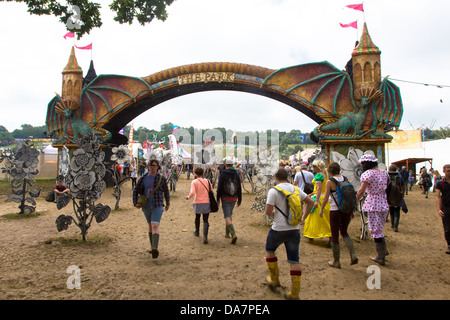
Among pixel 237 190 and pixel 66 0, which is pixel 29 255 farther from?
pixel 66 0

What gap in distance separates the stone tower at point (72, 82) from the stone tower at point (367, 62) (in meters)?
12.7

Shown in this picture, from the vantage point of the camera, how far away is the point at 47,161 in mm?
26000

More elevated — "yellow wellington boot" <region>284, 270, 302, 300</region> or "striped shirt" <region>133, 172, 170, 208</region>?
"striped shirt" <region>133, 172, 170, 208</region>

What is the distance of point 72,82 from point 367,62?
13385mm

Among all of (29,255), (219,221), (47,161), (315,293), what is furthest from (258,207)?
(47,161)

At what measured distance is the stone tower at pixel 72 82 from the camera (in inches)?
607

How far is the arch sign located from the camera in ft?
43.9

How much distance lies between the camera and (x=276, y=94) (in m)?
15.1

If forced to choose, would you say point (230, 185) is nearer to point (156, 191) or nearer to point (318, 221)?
point (156, 191)

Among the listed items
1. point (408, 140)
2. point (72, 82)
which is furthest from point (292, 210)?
point (408, 140)

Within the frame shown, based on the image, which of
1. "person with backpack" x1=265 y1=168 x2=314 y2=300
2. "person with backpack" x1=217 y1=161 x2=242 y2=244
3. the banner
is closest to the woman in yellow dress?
"person with backpack" x1=217 y1=161 x2=242 y2=244

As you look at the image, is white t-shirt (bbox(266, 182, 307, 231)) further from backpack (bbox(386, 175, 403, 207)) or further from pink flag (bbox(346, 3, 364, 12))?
pink flag (bbox(346, 3, 364, 12))

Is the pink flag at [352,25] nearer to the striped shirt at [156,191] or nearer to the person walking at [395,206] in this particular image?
the person walking at [395,206]

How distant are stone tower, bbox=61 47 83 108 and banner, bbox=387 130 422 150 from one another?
23.6 meters
